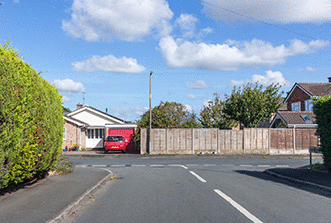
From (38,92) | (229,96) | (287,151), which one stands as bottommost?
(287,151)

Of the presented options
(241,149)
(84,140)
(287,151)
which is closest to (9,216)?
(241,149)

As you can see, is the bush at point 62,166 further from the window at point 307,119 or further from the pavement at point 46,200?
the window at point 307,119

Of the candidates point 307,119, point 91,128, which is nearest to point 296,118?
point 307,119

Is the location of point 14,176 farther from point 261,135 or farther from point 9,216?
point 261,135

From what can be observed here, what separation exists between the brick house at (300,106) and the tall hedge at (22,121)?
93.6ft

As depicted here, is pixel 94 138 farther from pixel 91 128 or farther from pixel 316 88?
pixel 316 88

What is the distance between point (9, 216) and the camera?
18.8 ft

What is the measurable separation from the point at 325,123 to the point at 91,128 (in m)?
26.2

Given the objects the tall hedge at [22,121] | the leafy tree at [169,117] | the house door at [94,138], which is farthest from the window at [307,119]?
the tall hedge at [22,121]

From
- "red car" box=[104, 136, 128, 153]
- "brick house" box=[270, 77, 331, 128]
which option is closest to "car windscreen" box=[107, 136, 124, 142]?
"red car" box=[104, 136, 128, 153]

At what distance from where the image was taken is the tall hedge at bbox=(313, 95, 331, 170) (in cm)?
1306

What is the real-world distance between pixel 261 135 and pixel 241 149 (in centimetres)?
212

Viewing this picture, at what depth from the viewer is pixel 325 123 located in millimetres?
13250

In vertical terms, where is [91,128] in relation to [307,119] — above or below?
below
